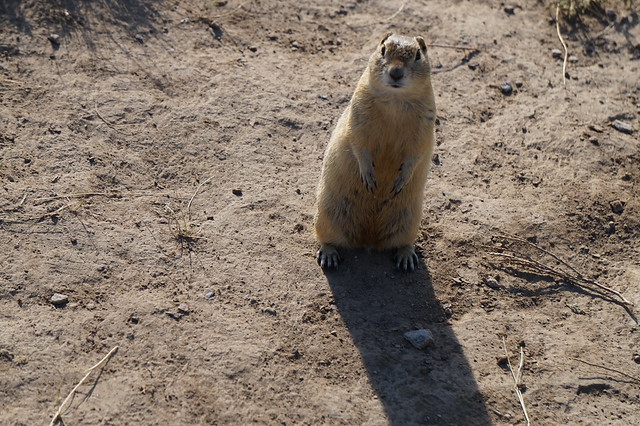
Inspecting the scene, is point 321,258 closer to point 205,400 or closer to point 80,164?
point 205,400

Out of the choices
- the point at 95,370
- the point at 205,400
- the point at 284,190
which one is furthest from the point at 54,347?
the point at 284,190

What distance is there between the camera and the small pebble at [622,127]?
6281mm

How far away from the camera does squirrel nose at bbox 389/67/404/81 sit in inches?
171

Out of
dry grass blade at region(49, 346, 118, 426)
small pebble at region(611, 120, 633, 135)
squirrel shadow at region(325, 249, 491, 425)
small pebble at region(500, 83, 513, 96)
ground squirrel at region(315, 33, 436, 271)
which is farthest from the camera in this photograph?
small pebble at region(500, 83, 513, 96)

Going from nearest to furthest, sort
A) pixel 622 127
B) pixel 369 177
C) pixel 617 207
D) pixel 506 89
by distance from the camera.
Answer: pixel 369 177 < pixel 617 207 < pixel 622 127 < pixel 506 89

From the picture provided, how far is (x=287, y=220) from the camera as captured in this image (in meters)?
5.24

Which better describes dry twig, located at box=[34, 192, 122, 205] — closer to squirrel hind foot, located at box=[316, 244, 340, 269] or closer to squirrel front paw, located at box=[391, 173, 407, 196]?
squirrel hind foot, located at box=[316, 244, 340, 269]

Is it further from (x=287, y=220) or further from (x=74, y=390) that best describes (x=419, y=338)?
(x=74, y=390)

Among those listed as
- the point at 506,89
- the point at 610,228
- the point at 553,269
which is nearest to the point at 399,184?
the point at 553,269

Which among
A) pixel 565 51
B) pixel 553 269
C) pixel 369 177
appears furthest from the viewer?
pixel 565 51

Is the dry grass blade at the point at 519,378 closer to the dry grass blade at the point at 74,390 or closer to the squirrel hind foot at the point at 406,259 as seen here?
the squirrel hind foot at the point at 406,259

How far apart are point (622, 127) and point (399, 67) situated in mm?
2868

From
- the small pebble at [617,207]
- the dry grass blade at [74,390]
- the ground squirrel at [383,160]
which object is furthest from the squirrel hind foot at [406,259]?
the dry grass blade at [74,390]

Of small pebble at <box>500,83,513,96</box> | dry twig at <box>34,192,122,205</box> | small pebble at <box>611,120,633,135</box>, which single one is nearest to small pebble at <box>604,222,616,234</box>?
small pebble at <box>611,120,633,135</box>
